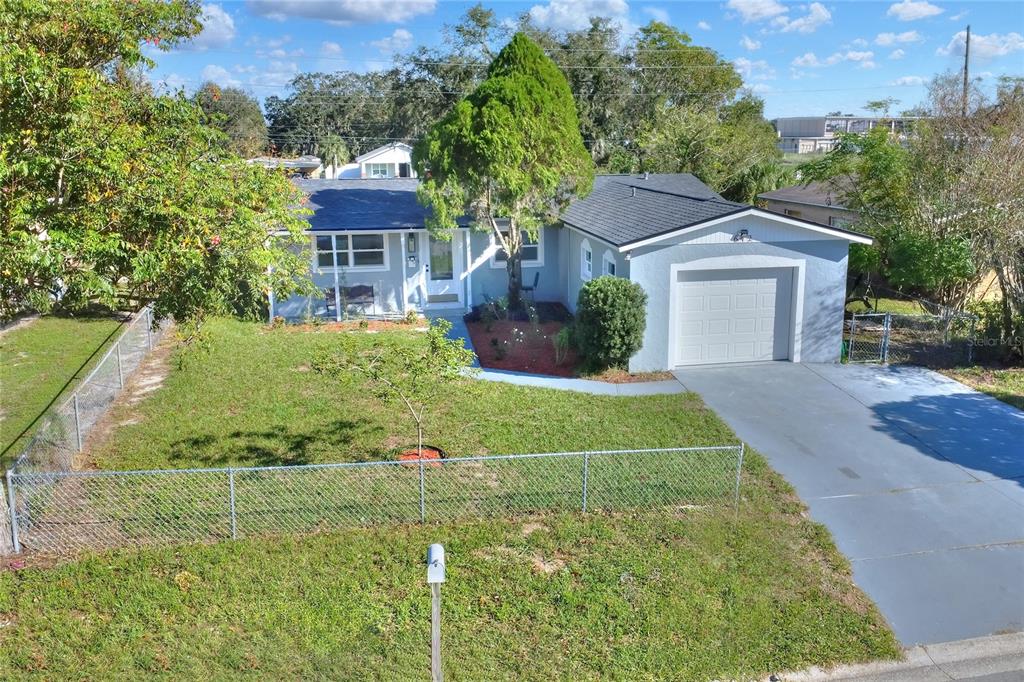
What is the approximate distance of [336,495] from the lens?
29.9ft

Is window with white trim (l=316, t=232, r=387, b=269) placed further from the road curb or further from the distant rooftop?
the road curb

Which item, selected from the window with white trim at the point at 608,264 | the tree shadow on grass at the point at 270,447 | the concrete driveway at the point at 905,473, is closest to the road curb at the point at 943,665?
the concrete driveway at the point at 905,473

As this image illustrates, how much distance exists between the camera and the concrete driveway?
7527 mm

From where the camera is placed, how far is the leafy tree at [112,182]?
723 centimetres

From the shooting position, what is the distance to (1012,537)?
27.9 feet

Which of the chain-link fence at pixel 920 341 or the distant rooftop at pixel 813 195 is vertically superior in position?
the distant rooftop at pixel 813 195

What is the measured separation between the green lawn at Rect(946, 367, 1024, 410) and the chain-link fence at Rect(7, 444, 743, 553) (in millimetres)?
6140

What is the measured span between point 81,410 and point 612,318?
8480mm

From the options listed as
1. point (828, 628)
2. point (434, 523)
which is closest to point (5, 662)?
point (434, 523)

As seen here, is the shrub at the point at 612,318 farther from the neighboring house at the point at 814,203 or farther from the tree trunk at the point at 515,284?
the neighboring house at the point at 814,203

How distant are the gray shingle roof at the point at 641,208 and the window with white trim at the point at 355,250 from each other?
487 cm

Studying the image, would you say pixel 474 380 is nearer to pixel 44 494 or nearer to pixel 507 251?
pixel 507 251

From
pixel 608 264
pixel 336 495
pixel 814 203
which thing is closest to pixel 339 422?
pixel 336 495

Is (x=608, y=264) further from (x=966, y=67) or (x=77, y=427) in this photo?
(x=966, y=67)
